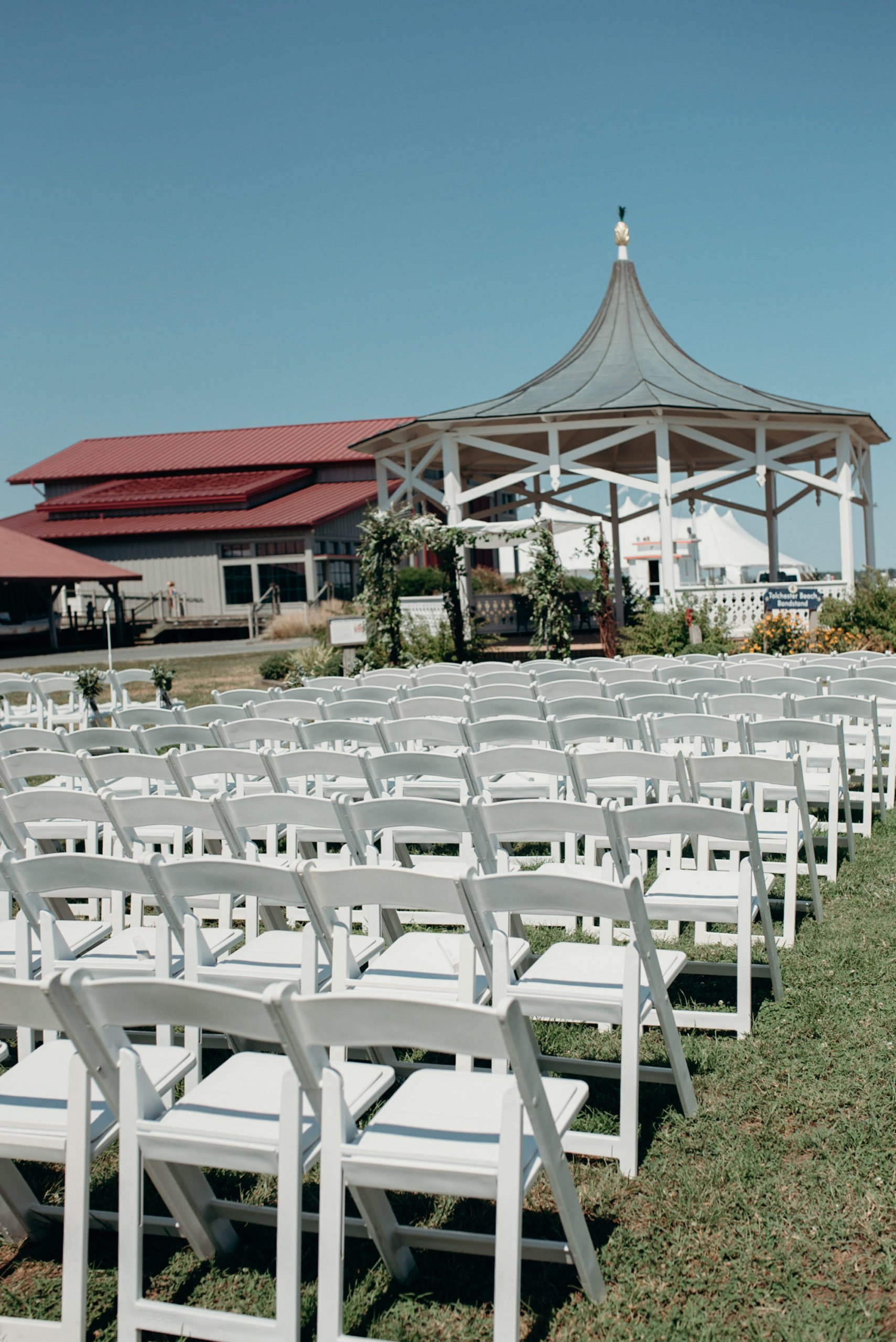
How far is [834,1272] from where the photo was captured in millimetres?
2713

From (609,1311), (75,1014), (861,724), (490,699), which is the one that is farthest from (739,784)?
(75,1014)

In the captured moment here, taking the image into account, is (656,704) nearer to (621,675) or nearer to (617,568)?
(621,675)

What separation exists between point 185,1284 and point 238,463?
42976 mm

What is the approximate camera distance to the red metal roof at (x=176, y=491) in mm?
40531

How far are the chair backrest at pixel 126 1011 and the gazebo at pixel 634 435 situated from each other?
15944mm

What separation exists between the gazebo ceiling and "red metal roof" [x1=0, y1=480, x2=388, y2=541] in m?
15.2

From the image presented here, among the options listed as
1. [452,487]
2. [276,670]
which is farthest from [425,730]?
Answer: [276,670]

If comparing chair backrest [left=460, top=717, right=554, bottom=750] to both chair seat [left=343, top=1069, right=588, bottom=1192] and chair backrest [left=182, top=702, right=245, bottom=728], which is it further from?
chair seat [left=343, top=1069, right=588, bottom=1192]

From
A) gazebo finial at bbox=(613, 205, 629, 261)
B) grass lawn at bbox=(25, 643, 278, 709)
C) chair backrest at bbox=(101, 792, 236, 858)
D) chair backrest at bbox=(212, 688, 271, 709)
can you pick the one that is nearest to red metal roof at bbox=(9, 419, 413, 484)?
grass lawn at bbox=(25, 643, 278, 709)

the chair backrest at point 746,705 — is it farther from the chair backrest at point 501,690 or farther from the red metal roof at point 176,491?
the red metal roof at point 176,491

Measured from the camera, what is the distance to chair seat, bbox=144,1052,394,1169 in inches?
102

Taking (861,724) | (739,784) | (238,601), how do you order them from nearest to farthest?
(739,784) < (861,724) < (238,601)

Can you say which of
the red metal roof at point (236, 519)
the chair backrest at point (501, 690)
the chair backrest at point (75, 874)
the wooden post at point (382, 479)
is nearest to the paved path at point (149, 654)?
the red metal roof at point (236, 519)

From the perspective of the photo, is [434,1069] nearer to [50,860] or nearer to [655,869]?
[50,860]
